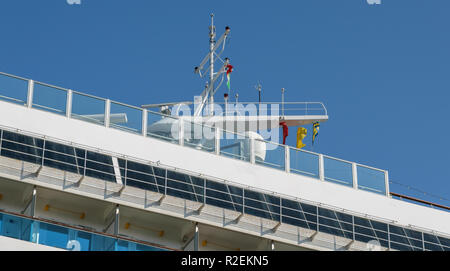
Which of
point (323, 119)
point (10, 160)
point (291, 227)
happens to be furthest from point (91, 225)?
point (323, 119)

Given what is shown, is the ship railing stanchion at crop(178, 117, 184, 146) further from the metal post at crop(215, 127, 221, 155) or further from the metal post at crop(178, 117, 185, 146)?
the metal post at crop(215, 127, 221, 155)

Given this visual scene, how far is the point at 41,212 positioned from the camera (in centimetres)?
2964

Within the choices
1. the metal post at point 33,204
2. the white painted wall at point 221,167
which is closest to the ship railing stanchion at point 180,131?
the white painted wall at point 221,167

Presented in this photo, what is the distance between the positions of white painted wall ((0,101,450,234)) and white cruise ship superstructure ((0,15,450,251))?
0.03 m

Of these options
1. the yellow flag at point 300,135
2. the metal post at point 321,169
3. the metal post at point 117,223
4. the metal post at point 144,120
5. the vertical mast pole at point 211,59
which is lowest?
the metal post at point 117,223

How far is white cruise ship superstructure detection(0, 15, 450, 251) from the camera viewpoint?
95.3 ft

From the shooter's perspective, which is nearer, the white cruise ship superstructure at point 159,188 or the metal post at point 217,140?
the white cruise ship superstructure at point 159,188

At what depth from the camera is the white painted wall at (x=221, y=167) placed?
30.2m

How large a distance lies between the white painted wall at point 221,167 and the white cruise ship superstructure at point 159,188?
0.10 feet

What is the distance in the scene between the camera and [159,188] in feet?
99.7

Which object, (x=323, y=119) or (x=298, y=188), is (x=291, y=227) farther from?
(x=323, y=119)

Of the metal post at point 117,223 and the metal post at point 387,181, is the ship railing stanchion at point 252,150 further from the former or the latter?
the metal post at point 117,223
